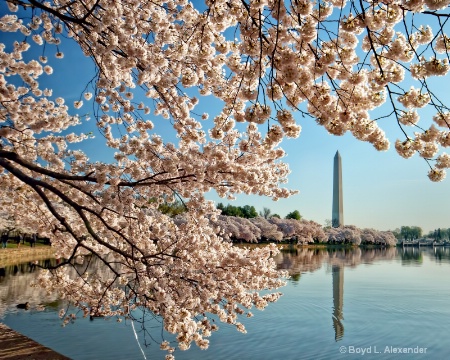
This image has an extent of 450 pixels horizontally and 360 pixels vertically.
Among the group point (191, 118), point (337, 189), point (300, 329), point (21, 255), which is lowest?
point (300, 329)

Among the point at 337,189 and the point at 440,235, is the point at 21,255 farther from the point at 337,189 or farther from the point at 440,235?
the point at 440,235

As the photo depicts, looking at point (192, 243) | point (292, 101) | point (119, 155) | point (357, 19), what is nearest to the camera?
point (357, 19)

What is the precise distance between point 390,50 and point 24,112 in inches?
246

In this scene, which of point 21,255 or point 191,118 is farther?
point 21,255

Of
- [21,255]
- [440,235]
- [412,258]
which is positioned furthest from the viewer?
[440,235]

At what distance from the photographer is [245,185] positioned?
581 cm

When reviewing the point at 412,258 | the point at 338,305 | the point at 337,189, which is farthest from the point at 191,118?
the point at 337,189

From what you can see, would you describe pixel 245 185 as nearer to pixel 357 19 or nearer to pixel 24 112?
pixel 357 19

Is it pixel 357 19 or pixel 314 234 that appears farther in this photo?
pixel 314 234

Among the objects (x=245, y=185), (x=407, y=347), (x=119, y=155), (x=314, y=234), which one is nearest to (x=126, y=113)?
(x=119, y=155)

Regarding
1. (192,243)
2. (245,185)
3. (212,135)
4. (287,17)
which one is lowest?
(192,243)

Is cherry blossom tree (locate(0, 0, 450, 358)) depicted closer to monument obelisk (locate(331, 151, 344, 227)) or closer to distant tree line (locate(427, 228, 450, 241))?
monument obelisk (locate(331, 151, 344, 227))

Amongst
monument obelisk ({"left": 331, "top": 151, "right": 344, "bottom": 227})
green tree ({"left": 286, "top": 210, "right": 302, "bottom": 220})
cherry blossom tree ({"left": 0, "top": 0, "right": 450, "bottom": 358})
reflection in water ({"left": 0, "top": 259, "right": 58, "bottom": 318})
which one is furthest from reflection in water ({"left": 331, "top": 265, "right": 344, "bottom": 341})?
green tree ({"left": 286, "top": 210, "right": 302, "bottom": 220})

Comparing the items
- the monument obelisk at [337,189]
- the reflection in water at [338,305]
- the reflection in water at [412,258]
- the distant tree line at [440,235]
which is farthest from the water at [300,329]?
the distant tree line at [440,235]
